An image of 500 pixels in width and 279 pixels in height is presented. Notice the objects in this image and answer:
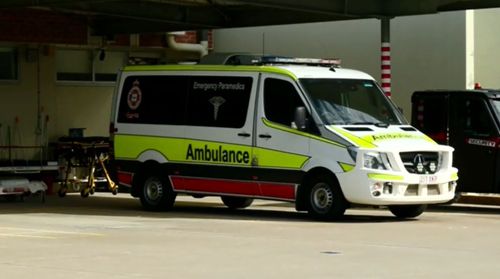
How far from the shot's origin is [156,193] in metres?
19.2

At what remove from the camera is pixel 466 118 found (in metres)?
19.6

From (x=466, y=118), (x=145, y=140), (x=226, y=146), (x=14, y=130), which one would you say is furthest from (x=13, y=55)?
(x=466, y=118)

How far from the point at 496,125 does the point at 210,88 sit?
190 inches

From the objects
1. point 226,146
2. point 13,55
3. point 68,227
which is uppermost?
point 13,55

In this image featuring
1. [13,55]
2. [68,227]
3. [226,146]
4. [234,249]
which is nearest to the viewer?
[234,249]

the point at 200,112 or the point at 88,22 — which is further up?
the point at 88,22

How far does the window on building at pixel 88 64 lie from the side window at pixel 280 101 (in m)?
9.47

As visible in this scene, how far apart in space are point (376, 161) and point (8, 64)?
11.2 meters

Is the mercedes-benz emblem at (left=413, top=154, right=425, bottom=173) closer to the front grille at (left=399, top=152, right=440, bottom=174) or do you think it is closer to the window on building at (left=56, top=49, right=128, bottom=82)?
the front grille at (left=399, top=152, right=440, bottom=174)

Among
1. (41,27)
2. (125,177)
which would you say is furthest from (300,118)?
(41,27)

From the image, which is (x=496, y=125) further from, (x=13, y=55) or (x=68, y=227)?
(x=13, y=55)

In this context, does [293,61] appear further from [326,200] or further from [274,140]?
[326,200]

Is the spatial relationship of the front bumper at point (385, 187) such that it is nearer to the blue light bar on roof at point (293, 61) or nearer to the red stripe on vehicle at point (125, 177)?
the blue light bar on roof at point (293, 61)

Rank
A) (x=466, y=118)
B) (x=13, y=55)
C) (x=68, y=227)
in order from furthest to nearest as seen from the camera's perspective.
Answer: (x=13, y=55)
(x=466, y=118)
(x=68, y=227)
